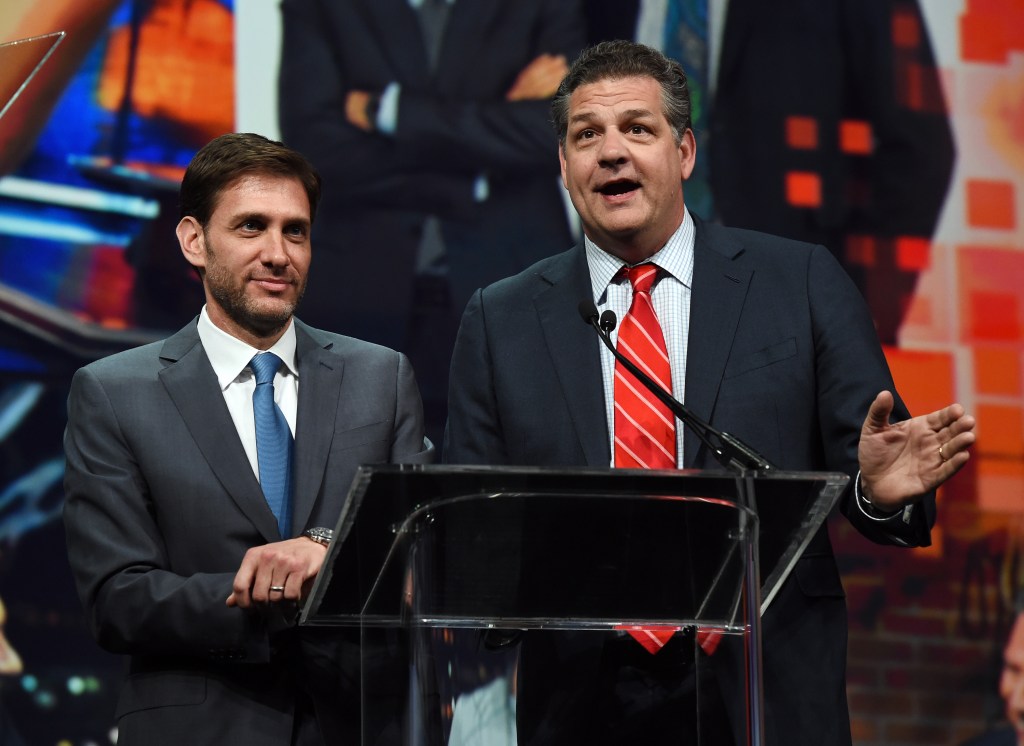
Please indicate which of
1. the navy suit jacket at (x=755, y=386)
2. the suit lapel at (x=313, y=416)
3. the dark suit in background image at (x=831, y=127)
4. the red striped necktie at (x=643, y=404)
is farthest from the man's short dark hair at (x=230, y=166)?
the dark suit in background image at (x=831, y=127)

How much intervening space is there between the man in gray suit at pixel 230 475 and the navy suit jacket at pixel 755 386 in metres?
0.18

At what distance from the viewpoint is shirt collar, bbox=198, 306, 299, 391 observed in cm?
226

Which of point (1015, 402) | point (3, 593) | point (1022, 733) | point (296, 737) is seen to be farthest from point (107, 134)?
point (1022, 733)

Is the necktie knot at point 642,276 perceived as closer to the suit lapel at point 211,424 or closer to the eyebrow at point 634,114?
the eyebrow at point 634,114

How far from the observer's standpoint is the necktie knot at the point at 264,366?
7.36ft

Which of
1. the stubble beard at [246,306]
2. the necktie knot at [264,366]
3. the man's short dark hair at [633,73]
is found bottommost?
the necktie knot at [264,366]

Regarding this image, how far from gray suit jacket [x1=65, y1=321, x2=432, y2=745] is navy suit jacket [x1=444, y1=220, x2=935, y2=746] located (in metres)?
0.20

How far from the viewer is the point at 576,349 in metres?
2.19

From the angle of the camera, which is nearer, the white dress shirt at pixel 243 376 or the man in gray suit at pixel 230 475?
the man in gray suit at pixel 230 475

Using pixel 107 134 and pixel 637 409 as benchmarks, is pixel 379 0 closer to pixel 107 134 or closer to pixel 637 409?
pixel 107 134

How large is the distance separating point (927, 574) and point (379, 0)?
91.8 inches

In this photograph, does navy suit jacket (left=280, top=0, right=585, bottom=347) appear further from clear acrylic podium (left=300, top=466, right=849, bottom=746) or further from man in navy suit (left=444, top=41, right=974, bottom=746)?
clear acrylic podium (left=300, top=466, right=849, bottom=746)

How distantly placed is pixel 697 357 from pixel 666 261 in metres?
0.21

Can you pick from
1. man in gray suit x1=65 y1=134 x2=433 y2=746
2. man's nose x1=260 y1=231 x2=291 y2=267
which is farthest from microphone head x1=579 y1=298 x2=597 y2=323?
man's nose x1=260 y1=231 x2=291 y2=267
